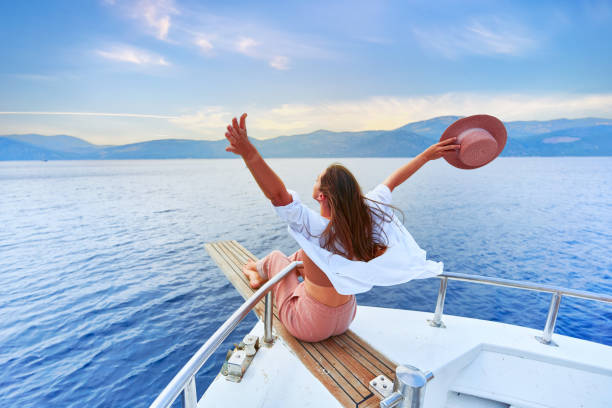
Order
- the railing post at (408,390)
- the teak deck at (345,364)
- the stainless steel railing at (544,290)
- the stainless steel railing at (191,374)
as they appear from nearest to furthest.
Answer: the stainless steel railing at (191,374) < the railing post at (408,390) < the teak deck at (345,364) < the stainless steel railing at (544,290)

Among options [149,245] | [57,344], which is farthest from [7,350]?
[149,245]

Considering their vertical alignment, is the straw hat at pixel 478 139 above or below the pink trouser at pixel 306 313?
above

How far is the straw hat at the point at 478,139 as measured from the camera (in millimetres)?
1937

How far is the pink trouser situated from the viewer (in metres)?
2.35

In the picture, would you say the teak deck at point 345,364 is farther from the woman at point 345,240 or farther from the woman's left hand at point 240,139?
the woman's left hand at point 240,139

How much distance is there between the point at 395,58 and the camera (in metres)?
36.7

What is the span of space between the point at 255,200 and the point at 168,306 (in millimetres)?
17876

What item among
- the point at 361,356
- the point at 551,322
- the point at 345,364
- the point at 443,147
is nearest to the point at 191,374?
the point at 345,364

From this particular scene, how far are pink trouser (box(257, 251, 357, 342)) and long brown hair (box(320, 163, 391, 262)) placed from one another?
0.63 metres

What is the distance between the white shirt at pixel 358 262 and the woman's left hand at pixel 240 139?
1.40 feet

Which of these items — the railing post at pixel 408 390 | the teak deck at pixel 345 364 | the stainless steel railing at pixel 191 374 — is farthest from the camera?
the teak deck at pixel 345 364

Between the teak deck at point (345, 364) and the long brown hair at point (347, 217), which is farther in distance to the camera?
the teak deck at point (345, 364)

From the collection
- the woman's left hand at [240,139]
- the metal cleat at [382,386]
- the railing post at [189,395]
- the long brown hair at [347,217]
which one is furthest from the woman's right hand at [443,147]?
the railing post at [189,395]

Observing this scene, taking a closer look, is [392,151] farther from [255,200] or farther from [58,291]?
[58,291]
